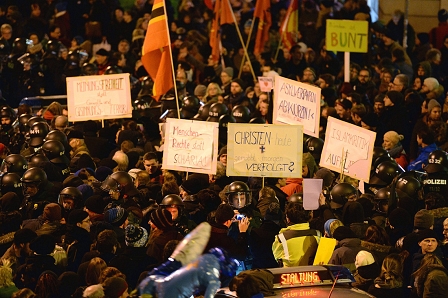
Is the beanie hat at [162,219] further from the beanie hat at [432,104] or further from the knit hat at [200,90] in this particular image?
the knit hat at [200,90]

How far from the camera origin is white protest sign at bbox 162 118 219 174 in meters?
15.4

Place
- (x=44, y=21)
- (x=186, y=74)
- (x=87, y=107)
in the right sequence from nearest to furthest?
(x=87, y=107)
(x=186, y=74)
(x=44, y=21)

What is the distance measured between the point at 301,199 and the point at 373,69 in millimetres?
9979

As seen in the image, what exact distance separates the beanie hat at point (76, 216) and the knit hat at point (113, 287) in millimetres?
2766

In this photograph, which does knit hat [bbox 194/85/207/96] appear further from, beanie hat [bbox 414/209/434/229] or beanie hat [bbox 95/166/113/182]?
beanie hat [bbox 414/209/434/229]

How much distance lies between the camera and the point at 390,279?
10.9 m

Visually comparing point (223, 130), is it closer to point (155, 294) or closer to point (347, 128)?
point (347, 128)

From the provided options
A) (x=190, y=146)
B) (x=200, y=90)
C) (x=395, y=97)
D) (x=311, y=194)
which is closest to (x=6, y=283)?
(x=311, y=194)

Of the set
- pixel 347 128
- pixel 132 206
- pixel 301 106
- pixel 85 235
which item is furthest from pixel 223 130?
pixel 85 235

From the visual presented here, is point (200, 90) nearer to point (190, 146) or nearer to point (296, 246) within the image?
point (190, 146)

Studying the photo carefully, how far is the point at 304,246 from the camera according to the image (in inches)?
452

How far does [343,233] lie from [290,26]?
40.9 ft

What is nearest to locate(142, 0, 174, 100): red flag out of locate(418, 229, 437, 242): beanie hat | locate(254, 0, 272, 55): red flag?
locate(254, 0, 272, 55): red flag

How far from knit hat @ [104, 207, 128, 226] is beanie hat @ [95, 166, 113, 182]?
2.59 m
